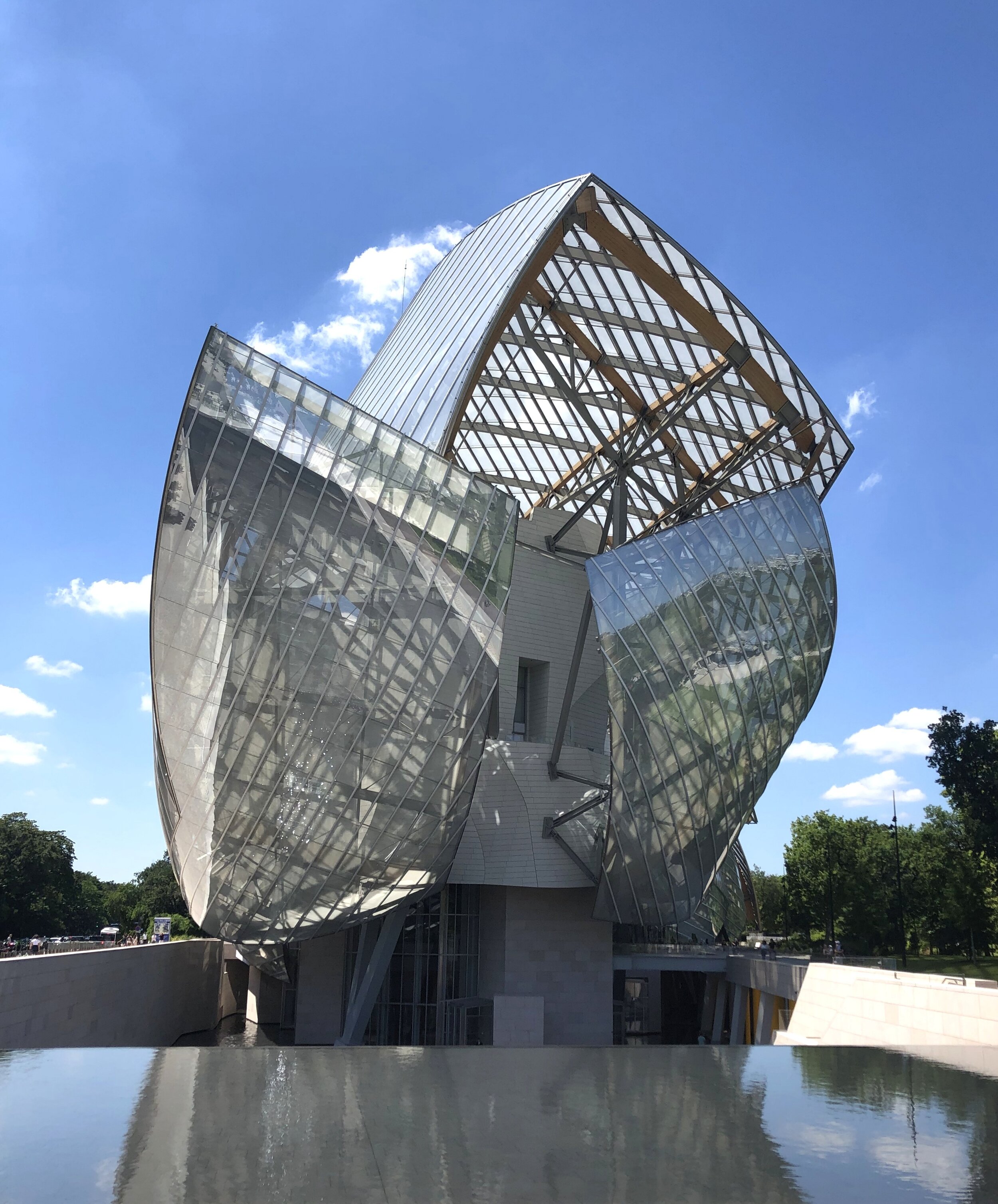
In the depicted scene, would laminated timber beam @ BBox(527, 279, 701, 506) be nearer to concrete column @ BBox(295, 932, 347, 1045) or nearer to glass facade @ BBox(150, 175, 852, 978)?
glass facade @ BBox(150, 175, 852, 978)

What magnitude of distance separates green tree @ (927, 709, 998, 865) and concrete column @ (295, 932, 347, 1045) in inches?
1111

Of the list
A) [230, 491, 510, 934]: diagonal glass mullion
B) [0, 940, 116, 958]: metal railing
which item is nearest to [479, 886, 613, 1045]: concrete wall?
[230, 491, 510, 934]: diagonal glass mullion

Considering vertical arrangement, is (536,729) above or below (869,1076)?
above

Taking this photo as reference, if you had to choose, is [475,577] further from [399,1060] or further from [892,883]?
[892,883]

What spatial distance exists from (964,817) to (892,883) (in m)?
25.9

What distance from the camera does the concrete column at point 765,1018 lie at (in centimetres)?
3250

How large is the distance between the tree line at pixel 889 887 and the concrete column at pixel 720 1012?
840 cm

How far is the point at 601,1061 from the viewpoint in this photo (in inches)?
419

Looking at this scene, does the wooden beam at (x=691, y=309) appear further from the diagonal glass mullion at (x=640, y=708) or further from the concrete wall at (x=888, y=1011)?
the concrete wall at (x=888, y=1011)

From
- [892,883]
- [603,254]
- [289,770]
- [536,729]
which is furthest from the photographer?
[892,883]

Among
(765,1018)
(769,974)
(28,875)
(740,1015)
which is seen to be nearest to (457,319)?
(769,974)

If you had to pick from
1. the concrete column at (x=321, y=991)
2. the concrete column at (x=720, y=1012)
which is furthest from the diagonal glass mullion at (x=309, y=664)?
the concrete column at (x=720, y=1012)

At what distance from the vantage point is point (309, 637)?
2075cm

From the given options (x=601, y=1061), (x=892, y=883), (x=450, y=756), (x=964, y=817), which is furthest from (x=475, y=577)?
(x=892, y=883)
